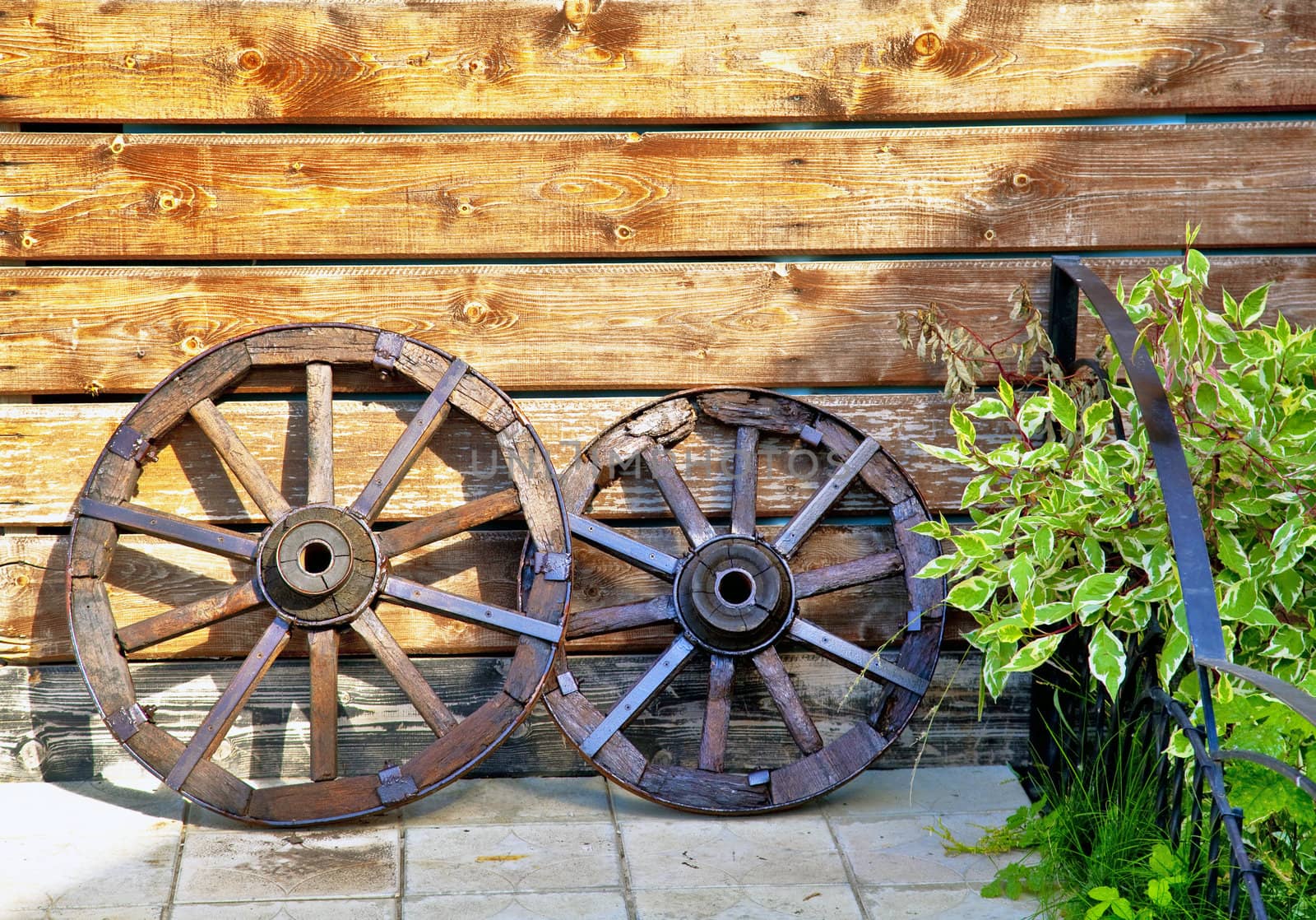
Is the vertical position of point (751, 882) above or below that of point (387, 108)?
below

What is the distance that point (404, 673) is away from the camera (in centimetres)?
285

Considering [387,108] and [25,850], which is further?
[387,108]

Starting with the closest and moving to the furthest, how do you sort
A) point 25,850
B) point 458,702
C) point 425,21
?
point 25,850, point 425,21, point 458,702

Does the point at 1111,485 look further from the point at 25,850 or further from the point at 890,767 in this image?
the point at 25,850

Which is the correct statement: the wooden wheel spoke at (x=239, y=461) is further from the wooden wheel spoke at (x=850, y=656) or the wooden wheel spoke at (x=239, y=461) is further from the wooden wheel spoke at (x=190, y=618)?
the wooden wheel spoke at (x=850, y=656)

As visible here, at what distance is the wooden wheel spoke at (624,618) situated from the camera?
116 inches

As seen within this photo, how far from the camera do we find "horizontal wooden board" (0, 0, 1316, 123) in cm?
285

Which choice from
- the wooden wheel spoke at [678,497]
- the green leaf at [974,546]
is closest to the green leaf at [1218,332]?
the green leaf at [974,546]

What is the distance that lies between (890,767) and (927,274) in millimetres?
1347

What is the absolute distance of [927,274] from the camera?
10.0 feet

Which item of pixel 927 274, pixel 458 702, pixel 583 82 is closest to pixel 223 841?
pixel 458 702

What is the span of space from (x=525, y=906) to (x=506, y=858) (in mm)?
220

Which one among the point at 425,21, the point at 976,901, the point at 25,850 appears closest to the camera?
the point at 976,901

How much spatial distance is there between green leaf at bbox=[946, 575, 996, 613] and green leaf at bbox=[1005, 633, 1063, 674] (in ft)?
0.40
